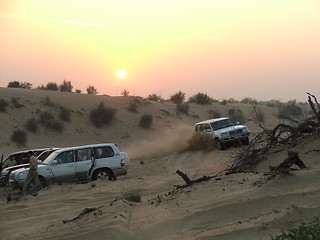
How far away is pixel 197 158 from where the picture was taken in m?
23.5

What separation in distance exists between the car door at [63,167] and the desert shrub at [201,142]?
10.2 metres

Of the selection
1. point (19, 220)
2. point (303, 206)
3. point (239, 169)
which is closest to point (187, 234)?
point (303, 206)

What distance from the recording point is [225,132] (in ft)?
76.2

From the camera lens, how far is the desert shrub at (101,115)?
4612 centimetres

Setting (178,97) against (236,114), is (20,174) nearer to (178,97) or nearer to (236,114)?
(236,114)

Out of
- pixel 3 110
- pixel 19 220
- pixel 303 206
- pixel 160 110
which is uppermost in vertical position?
pixel 3 110

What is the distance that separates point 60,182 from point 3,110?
28.1 m

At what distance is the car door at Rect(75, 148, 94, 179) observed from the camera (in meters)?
16.3

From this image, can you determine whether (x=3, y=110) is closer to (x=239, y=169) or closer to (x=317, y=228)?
(x=239, y=169)

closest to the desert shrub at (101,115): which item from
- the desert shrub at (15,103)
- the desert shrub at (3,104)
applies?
the desert shrub at (15,103)

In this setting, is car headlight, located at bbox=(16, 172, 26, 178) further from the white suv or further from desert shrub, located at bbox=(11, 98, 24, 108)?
desert shrub, located at bbox=(11, 98, 24, 108)

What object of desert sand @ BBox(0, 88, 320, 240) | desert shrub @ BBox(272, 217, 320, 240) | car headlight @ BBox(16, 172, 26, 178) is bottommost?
desert shrub @ BBox(272, 217, 320, 240)

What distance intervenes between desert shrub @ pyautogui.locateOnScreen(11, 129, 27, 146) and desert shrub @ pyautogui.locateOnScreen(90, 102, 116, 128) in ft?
31.7

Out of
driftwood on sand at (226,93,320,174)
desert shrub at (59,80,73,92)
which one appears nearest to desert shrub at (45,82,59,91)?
desert shrub at (59,80,73,92)
